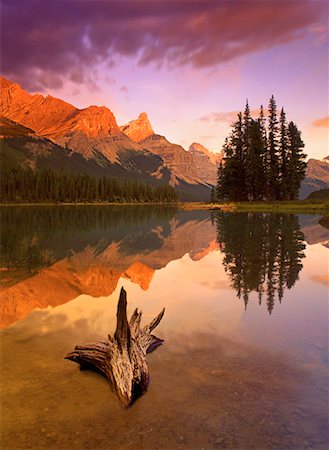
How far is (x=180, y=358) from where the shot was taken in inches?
343

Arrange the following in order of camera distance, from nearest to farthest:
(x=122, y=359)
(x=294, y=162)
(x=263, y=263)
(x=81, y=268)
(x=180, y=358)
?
1. (x=122, y=359)
2. (x=180, y=358)
3. (x=81, y=268)
4. (x=263, y=263)
5. (x=294, y=162)

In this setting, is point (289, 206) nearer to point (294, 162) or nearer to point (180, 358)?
point (294, 162)

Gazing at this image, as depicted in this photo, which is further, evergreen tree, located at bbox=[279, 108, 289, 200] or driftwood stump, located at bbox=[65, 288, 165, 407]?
evergreen tree, located at bbox=[279, 108, 289, 200]

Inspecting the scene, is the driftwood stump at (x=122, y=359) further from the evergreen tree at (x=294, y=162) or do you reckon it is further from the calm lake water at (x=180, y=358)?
the evergreen tree at (x=294, y=162)

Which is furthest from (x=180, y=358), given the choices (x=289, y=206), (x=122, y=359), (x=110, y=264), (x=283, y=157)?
(x=283, y=157)

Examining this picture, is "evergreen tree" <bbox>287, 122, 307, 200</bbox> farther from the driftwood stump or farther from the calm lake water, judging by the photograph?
the driftwood stump

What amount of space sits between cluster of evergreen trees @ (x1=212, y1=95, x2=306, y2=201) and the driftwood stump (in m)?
81.3

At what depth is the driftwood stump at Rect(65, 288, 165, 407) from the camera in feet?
23.0

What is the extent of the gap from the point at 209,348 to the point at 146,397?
2.66 meters

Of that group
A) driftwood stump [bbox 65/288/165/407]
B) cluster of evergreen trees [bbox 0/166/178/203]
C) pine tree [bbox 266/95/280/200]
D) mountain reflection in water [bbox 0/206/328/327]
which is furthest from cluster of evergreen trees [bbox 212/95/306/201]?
cluster of evergreen trees [bbox 0/166/178/203]

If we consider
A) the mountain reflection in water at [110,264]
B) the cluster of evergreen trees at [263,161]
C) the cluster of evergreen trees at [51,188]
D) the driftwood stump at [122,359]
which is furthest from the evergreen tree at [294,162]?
the cluster of evergreen trees at [51,188]

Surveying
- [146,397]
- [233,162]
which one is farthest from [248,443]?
[233,162]

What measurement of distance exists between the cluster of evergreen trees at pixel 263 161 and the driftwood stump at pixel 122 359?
81.3 meters

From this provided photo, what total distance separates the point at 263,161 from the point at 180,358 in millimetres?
84561
